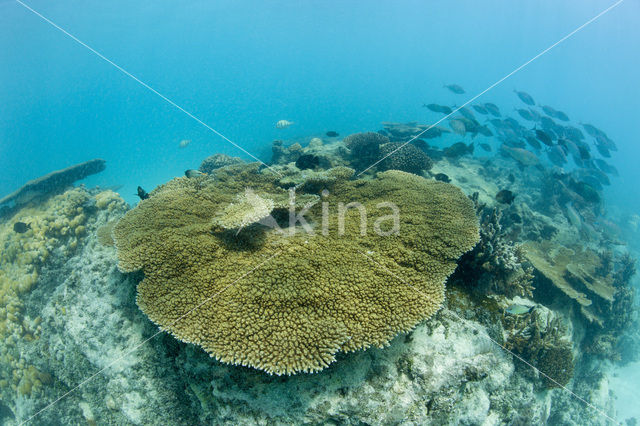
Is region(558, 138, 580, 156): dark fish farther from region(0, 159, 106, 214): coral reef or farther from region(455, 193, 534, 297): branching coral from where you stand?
region(0, 159, 106, 214): coral reef

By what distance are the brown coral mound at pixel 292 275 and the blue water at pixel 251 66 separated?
23259 mm

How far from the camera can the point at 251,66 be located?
467 feet

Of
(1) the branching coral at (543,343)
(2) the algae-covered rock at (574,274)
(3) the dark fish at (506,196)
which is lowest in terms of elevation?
(1) the branching coral at (543,343)

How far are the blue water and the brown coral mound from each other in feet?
76.3

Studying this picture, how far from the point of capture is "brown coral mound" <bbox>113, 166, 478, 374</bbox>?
121 inches

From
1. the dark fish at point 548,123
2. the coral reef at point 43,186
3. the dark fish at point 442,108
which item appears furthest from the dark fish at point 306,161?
the dark fish at point 548,123

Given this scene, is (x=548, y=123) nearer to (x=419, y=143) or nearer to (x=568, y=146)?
(x=568, y=146)

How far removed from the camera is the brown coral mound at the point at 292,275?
3.06m

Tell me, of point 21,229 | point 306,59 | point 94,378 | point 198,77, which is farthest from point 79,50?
point 94,378

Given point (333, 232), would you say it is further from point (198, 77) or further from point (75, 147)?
point (198, 77)

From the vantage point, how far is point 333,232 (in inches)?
184

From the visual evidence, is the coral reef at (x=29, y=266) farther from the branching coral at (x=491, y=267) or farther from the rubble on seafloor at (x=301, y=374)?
the branching coral at (x=491, y=267)

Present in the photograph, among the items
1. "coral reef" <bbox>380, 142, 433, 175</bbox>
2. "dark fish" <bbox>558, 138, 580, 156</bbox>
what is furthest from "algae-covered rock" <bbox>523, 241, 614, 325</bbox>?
"dark fish" <bbox>558, 138, 580, 156</bbox>

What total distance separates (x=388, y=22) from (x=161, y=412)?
143584mm
